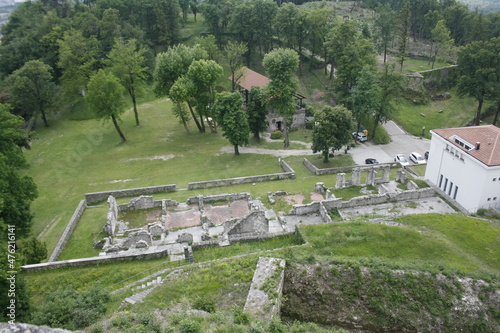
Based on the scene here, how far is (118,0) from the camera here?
82438 mm

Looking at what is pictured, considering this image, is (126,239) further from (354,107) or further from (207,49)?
(207,49)

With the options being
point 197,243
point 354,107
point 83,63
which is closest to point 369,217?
point 197,243

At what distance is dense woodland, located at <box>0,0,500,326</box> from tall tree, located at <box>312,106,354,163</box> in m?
0.14

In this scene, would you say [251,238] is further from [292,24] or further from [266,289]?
[292,24]

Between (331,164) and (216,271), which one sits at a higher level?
(216,271)

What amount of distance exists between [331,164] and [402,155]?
33.0ft

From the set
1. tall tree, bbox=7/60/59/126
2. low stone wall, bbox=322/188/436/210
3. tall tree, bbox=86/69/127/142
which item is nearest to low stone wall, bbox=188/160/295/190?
low stone wall, bbox=322/188/436/210

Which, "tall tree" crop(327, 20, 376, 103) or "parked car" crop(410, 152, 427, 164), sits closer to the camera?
"parked car" crop(410, 152, 427, 164)

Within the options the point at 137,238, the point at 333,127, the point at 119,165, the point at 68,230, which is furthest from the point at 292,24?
the point at 68,230

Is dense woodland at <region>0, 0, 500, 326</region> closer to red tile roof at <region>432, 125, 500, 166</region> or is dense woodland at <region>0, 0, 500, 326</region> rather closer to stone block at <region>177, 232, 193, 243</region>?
stone block at <region>177, 232, 193, 243</region>

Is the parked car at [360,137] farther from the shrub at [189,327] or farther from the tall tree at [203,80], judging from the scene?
the shrub at [189,327]

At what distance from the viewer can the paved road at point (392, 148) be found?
163 feet

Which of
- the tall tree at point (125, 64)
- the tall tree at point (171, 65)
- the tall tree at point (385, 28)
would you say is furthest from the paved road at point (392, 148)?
the tall tree at point (125, 64)

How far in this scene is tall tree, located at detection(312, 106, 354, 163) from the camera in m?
43.7
